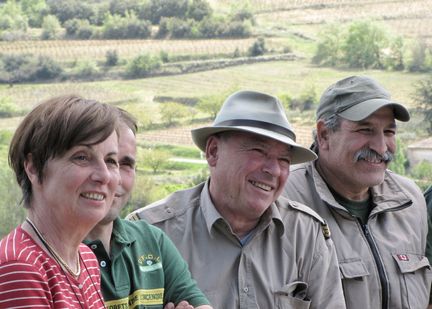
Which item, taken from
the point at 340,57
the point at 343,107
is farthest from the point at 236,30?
the point at 343,107

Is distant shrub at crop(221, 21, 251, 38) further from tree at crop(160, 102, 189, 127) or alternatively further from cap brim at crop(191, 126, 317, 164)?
cap brim at crop(191, 126, 317, 164)

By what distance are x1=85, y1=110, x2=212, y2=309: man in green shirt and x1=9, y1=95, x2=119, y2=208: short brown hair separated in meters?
0.39

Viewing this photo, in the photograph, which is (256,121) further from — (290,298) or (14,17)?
(14,17)

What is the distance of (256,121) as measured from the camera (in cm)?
276

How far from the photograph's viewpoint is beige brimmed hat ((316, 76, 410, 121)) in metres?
3.25

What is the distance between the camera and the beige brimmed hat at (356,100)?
325cm

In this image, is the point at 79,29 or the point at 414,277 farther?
the point at 79,29

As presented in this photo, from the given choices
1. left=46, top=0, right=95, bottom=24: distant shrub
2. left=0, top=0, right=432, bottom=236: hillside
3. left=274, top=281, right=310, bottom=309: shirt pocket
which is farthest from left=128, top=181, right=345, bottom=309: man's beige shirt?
left=46, top=0, right=95, bottom=24: distant shrub

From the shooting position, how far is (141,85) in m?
15.5

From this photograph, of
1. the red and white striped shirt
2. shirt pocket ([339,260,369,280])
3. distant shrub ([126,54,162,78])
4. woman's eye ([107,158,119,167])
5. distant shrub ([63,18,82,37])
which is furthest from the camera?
distant shrub ([126,54,162,78])

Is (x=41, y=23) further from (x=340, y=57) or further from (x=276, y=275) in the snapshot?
(x=276, y=275)

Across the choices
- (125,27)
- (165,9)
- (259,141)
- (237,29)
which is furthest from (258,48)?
(259,141)

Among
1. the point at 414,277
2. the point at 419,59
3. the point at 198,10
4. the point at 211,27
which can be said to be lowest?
the point at 419,59

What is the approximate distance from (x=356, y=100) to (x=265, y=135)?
729 millimetres
